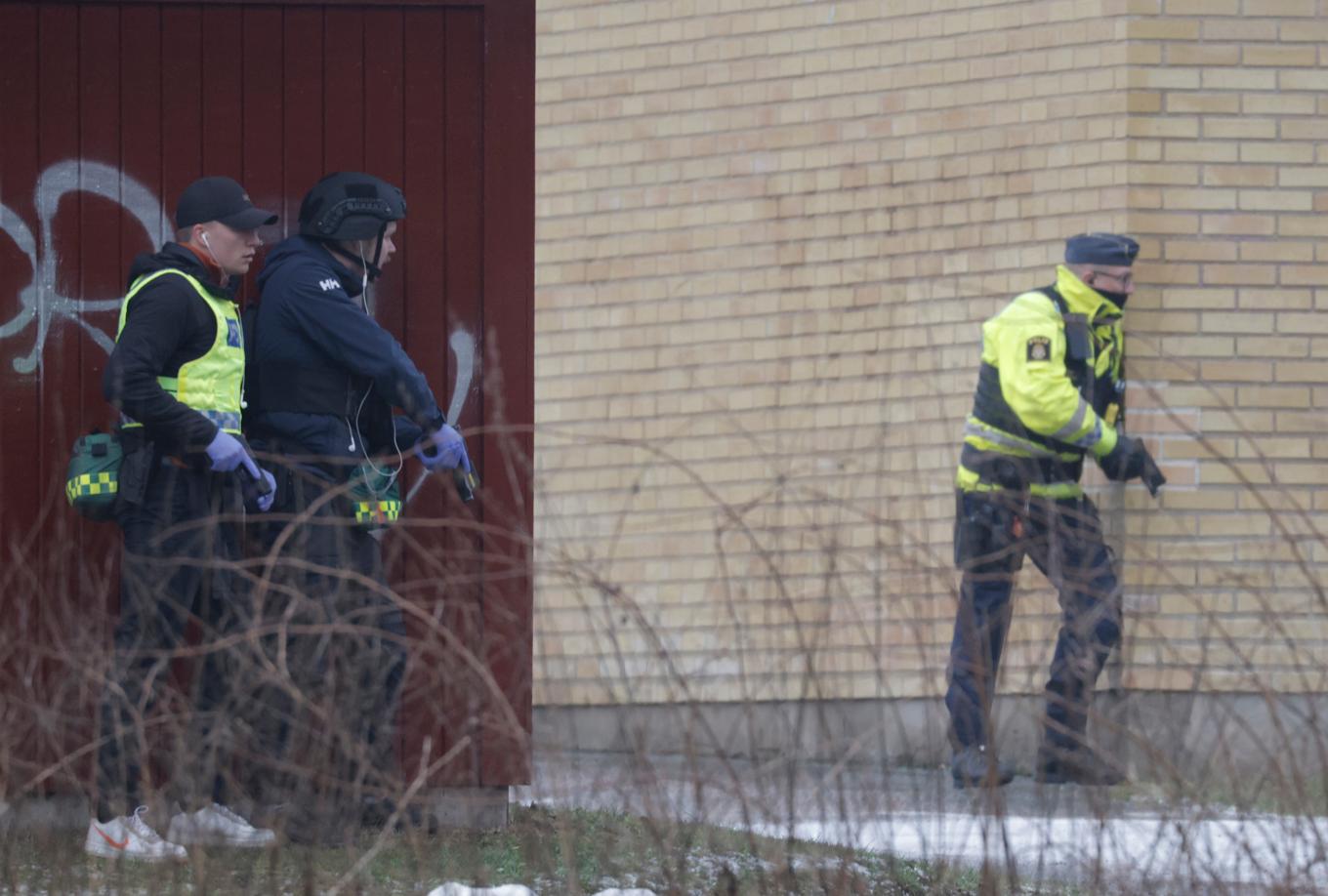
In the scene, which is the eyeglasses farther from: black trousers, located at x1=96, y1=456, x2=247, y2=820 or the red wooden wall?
black trousers, located at x1=96, y1=456, x2=247, y2=820

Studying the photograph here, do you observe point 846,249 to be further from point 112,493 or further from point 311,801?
point 311,801

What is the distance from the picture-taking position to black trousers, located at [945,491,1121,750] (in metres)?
4.48

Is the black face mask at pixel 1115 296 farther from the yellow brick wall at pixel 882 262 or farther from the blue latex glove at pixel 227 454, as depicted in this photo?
the blue latex glove at pixel 227 454

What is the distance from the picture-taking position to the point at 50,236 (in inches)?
255

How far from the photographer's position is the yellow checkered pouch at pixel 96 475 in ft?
19.3

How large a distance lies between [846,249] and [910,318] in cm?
38

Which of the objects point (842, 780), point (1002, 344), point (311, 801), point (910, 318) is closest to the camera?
point (842, 780)

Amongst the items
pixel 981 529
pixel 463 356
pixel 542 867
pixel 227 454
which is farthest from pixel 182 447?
pixel 981 529

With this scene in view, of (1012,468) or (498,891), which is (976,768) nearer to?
(498,891)

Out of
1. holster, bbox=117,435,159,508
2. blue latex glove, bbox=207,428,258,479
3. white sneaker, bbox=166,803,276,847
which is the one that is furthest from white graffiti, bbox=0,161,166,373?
white sneaker, bbox=166,803,276,847

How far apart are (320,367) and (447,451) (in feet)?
1.57

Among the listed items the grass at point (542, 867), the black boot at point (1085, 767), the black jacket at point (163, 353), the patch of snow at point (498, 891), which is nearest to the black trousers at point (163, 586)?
the black jacket at point (163, 353)

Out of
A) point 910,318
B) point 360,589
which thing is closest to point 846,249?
point 910,318

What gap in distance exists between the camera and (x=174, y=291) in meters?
5.83
